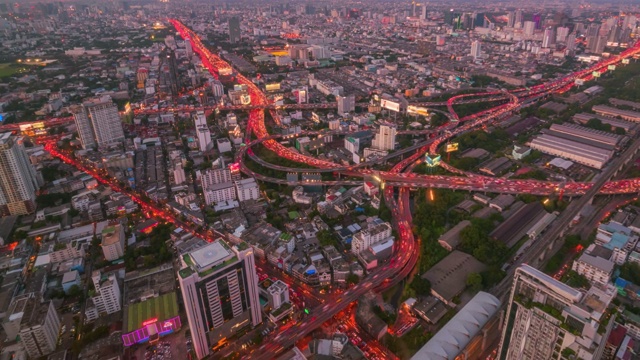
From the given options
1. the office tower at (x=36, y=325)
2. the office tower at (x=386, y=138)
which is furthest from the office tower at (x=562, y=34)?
the office tower at (x=36, y=325)

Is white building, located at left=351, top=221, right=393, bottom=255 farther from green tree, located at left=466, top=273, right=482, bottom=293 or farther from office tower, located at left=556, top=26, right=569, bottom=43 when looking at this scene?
office tower, located at left=556, top=26, right=569, bottom=43

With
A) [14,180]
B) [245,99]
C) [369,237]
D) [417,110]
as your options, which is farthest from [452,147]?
[14,180]

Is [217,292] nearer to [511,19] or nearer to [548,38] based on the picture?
[548,38]

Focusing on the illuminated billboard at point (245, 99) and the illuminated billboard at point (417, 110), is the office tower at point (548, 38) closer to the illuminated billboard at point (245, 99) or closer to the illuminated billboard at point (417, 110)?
the illuminated billboard at point (417, 110)

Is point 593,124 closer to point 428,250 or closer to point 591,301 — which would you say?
point 428,250

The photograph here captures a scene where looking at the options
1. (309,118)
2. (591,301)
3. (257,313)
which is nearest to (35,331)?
(257,313)

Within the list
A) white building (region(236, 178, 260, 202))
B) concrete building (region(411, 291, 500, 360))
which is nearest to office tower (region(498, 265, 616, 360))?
concrete building (region(411, 291, 500, 360))

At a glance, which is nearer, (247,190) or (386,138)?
(247,190)
